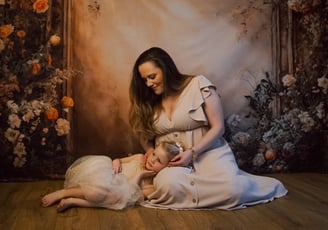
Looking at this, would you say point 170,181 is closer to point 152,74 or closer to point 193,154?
point 193,154

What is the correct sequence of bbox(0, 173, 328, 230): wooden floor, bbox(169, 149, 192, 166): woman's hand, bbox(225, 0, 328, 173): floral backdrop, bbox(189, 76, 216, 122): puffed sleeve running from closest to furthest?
bbox(0, 173, 328, 230): wooden floor → bbox(169, 149, 192, 166): woman's hand → bbox(189, 76, 216, 122): puffed sleeve → bbox(225, 0, 328, 173): floral backdrop

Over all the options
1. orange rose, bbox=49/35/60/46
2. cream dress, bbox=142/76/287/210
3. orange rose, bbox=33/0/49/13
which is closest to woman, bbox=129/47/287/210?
cream dress, bbox=142/76/287/210

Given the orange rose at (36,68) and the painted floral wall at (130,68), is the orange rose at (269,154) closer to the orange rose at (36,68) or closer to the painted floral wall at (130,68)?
the painted floral wall at (130,68)

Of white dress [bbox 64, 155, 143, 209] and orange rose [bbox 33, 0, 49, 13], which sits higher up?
orange rose [bbox 33, 0, 49, 13]

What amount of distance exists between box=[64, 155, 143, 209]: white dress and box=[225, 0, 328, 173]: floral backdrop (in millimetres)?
909

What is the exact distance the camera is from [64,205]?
86.8 inches

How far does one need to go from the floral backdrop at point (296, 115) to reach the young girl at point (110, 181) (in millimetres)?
725

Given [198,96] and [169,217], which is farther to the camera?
[198,96]

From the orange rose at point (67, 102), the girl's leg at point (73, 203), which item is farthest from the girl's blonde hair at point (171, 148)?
the orange rose at point (67, 102)

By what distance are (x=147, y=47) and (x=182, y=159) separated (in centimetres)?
83

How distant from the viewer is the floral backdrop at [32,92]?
273 cm

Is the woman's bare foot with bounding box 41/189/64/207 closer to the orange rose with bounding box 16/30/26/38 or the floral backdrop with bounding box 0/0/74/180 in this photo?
the floral backdrop with bounding box 0/0/74/180

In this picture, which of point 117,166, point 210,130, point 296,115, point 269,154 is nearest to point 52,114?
point 117,166

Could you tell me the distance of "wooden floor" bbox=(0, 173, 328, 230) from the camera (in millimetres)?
2010
